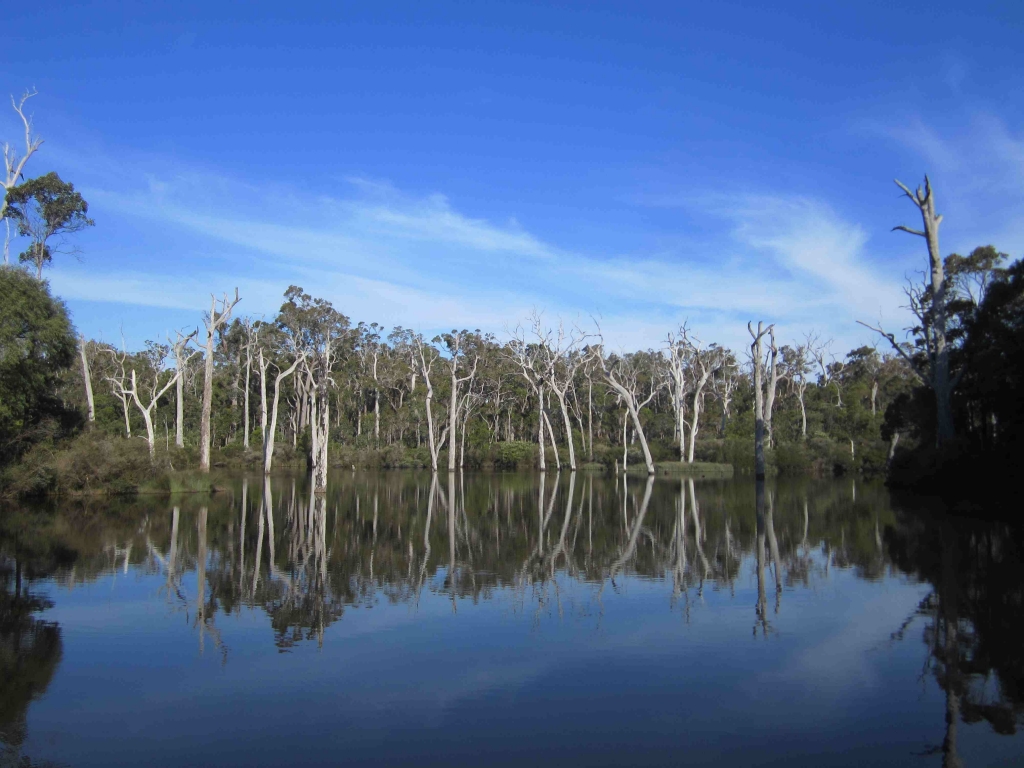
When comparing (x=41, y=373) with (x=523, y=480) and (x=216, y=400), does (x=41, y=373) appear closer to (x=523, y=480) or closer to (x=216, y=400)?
(x=523, y=480)

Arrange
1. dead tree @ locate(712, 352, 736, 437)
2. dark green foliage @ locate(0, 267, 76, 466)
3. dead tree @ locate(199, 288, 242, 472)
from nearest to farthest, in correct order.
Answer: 1. dark green foliage @ locate(0, 267, 76, 466)
2. dead tree @ locate(199, 288, 242, 472)
3. dead tree @ locate(712, 352, 736, 437)

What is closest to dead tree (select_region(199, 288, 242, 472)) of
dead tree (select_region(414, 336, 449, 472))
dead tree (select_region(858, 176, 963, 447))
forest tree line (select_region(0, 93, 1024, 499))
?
forest tree line (select_region(0, 93, 1024, 499))

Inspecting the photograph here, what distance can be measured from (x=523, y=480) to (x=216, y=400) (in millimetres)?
33076

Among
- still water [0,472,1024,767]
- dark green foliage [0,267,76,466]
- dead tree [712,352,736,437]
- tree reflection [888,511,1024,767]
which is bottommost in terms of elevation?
still water [0,472,1024,767]

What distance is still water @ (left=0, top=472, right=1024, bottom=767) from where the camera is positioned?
5977 millimetres

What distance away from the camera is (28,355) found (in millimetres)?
23016

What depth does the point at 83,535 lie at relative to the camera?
57.5 feet

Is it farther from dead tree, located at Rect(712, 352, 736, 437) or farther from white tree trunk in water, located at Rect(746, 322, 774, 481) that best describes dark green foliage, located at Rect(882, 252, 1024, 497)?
dead tree, located at Rect(712, 352, 736, 437)

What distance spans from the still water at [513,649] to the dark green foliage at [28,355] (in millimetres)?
6908

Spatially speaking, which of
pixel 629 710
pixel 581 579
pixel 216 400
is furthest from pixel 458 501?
pixel 216 400

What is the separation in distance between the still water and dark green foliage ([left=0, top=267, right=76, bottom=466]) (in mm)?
6908

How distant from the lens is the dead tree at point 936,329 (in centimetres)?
2742

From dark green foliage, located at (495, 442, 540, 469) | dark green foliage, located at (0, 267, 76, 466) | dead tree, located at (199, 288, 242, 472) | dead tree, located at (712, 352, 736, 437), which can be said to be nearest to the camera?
dark green foliage, located at (0, 267, 76, 466)

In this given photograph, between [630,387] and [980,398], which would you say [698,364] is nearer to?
[630,387]
